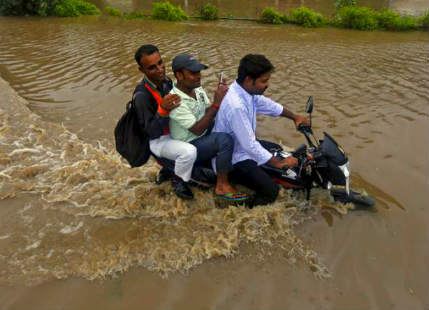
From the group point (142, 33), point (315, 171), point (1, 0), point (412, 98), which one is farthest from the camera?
point (1, 0)

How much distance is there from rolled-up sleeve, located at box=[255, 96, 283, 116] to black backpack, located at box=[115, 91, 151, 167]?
1334mm

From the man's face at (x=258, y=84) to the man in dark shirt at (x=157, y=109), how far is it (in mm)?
700

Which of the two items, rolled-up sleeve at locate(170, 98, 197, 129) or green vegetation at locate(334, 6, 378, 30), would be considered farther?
green vegetation at locate(334, 6, 378, 30)

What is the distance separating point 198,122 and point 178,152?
0.41 metres

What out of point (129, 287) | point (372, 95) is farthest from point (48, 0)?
point (129, 287)

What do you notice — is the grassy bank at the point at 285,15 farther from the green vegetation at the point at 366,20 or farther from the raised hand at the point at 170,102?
the raised hand at the point at 170,102

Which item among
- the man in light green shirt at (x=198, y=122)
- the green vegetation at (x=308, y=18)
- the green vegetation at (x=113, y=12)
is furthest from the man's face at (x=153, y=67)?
the green vegetation at (x=113, y=12)

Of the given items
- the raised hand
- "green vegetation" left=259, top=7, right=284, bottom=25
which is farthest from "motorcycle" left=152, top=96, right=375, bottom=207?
"green vegetation" left=259, top=7, right=284, bottom=25

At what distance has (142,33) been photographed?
39.8 feet

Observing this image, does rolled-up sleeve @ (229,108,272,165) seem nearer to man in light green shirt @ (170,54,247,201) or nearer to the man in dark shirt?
man in light green shirt @ (170,54,247,201)

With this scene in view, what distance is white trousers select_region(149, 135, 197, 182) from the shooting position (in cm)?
321

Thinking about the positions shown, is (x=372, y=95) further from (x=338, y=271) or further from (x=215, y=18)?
(x=215, y=18)

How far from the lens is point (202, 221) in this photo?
354 centimetres

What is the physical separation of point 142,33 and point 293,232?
1114 cm
